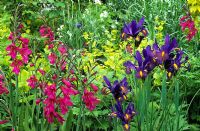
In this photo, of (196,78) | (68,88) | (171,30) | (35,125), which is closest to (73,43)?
(171,30)

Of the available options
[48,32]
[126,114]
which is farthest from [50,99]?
[48,32]

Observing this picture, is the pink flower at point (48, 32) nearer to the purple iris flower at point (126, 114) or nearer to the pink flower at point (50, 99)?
the purple iris flower at point (126, 114)

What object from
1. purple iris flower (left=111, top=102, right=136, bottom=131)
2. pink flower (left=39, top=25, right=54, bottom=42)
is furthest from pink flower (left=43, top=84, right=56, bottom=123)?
pink flower (left=39, top=25, right=54, bottom=42)

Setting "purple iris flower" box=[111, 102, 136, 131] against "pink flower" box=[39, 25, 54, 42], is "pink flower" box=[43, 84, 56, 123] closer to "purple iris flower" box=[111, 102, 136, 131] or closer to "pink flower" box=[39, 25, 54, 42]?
"purple iris flower" box=[111, 102, 136, 131]

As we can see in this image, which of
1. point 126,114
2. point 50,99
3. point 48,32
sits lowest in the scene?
point 126,114

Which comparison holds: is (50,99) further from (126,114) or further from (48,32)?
(48,32)

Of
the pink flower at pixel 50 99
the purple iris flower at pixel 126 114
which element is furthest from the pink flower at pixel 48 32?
the pink flower at pixel 50 99

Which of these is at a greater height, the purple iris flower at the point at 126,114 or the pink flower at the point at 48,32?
the pink flower at the point at 48,32

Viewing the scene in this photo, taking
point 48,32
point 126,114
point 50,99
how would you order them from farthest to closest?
point 48,32, point 126,114, point 50,99

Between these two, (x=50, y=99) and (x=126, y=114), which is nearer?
(x=50, y=99)

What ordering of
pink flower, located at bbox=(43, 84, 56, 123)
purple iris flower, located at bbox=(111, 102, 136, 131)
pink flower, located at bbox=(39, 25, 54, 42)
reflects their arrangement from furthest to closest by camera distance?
pink flower, located at bbox=(39, 25, 54, 42), purple iris flower, located at bbox=(111, 102, 136, 131), pink flower, located at bbox=(43, 84, 56, 123)

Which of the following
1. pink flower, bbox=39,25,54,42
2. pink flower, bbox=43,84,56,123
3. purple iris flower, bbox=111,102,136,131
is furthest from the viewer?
pink flower, bbox=39,25,54,42

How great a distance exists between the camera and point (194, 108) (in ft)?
12.1

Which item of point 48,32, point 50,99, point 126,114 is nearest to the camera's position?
point 50,99
